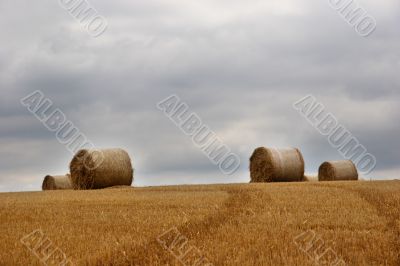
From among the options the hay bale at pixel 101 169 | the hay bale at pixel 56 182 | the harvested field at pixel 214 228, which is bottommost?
the harvested field at pixel 214 228

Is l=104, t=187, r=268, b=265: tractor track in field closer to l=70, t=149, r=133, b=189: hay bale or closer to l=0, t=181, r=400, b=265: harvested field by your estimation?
l=0, t=181, r=400, b=265: harvested field

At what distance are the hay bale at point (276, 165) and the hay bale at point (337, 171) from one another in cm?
334

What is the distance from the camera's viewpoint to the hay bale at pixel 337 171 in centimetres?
2958

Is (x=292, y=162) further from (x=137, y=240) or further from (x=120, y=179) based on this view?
(x=137, y=240)

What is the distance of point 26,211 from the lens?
13.0 m

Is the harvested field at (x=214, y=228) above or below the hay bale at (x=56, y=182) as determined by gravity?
below

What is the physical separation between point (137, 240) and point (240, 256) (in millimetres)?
1876

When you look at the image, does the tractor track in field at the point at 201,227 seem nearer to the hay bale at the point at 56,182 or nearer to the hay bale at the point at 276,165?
the hay bale at the point at 276,165

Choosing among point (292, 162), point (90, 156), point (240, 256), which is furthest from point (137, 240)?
point (292, 162)

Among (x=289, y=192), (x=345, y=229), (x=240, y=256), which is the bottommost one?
(x=240, y=256)

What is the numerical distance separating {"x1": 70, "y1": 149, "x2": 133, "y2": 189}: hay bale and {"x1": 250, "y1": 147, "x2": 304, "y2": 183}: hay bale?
5.85 m

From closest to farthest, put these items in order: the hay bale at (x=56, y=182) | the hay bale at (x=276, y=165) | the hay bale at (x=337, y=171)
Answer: the hay bale at (x=276, y=165), the hay bale at (x=337, y=171), the hay bale at (x=56, y=182)

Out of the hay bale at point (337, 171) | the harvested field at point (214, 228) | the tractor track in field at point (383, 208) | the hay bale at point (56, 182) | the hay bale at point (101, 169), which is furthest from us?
the hay bale at point (56, 182)

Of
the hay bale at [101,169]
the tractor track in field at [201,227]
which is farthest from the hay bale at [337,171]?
the tractor track in field at [201,227]
